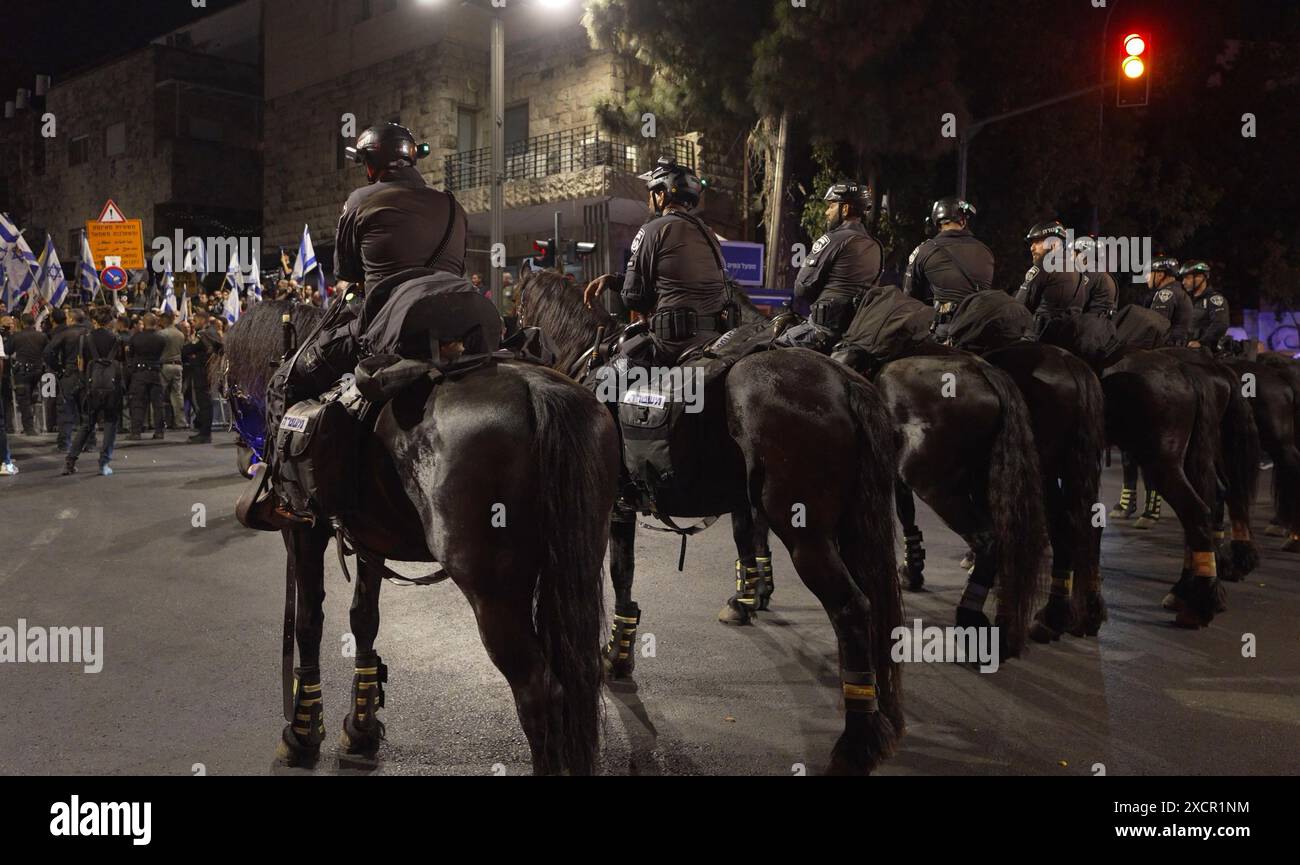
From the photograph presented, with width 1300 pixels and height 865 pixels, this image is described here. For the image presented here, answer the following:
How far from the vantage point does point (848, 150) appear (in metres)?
22.5

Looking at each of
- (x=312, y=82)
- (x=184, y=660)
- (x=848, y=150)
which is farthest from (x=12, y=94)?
(x=184, y=660)

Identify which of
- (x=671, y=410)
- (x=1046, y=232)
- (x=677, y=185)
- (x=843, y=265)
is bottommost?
(x=671, y=410)

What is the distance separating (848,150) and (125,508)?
17.0 m

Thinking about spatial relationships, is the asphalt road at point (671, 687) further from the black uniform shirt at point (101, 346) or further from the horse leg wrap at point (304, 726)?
the black uniform shirt at point (101, 346)

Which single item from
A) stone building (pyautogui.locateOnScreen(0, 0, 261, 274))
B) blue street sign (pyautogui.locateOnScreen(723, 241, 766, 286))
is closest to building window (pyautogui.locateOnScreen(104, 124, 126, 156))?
stone building (pyautogui.locateOnScreen(0, 0, 261, 274))

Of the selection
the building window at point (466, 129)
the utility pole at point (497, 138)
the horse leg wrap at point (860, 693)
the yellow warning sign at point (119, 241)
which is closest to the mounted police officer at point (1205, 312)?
the horse leg wrap at point (860, 693)

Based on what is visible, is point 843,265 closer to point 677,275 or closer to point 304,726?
point 677,275

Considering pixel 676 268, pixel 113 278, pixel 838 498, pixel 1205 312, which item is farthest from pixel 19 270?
pixel 1205 312

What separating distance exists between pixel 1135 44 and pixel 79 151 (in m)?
44.0

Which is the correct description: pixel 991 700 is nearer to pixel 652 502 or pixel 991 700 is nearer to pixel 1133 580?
pixel 652 502

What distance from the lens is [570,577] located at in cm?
348

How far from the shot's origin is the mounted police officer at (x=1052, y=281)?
8.17 metres

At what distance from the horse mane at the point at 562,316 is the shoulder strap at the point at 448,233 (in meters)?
1.87

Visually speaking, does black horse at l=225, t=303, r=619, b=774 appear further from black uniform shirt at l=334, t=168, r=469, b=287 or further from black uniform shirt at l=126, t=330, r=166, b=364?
black uniform shirt at l=126, t=330, r=166, b=364
